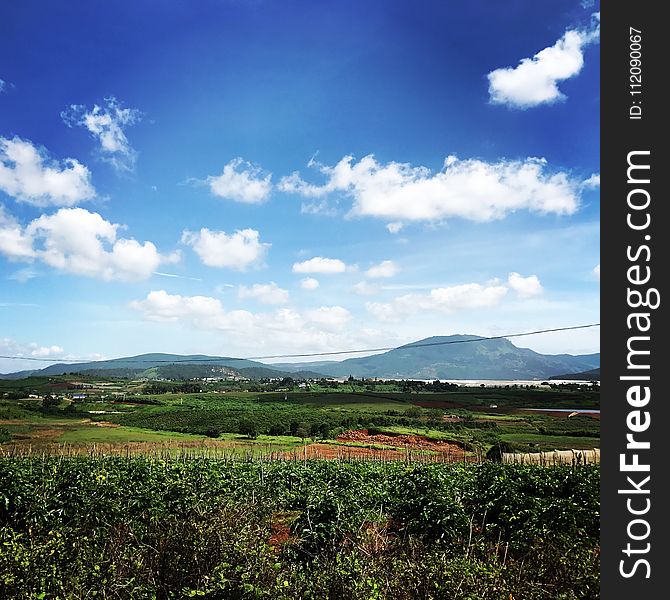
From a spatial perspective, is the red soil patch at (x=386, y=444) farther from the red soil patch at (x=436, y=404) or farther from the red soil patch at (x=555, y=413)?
the red soil patch at (x=436, y=404)

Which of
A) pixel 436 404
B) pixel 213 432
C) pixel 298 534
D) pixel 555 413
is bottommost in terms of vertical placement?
pixel 213 432

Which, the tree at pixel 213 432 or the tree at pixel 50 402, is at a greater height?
the tree at pixel 50 402

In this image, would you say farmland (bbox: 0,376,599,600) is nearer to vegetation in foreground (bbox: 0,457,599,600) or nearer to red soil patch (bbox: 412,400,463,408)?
vegetation in foreground (bbox: 0,457,599,600)

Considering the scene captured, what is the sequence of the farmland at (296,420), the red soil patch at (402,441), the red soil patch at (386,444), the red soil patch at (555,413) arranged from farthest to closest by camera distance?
the red soil patch at (555,413) → the farmland at (296,420) → the red soil patch at (402,441) → the red soil patch at (386,444)

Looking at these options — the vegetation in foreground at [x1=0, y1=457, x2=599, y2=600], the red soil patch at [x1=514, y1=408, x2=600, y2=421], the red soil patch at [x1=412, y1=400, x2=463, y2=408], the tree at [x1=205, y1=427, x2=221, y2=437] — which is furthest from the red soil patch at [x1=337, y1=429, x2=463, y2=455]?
the vegetation in foreground at [x1=0, y1=457, x2=599, y2=600]

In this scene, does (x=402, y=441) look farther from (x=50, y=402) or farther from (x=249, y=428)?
(x=50, y=402)

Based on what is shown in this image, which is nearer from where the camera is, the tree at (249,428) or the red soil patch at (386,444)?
the red soil patch at (386,444)

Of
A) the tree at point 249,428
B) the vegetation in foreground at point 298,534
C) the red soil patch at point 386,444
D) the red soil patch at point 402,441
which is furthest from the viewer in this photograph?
the tree at point 249,428

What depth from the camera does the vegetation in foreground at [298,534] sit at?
4.55 m

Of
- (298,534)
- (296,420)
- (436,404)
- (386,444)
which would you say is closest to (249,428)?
(296,420)

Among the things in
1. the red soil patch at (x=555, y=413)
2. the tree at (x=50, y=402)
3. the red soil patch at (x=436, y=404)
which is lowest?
the tree at (x=50, y=402)

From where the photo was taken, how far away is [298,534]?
10297 mm

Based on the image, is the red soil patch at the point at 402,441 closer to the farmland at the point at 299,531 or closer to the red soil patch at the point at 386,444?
the red soil patch at the point at 386,444

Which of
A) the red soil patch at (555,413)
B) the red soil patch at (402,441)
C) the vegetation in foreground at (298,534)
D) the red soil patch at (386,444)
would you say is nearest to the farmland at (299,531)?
the vegetation in foreground at (298,534)
